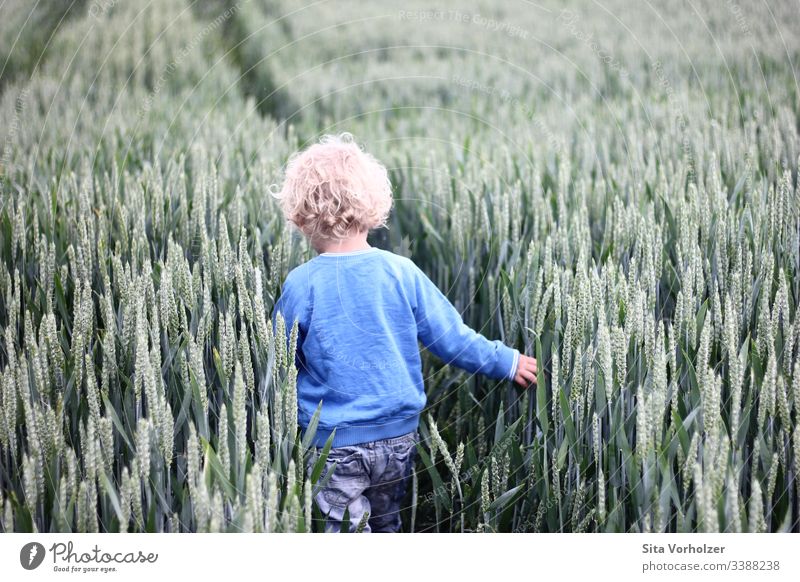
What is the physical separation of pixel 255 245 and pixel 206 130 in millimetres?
1339

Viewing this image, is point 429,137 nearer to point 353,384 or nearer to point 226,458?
point 353,384

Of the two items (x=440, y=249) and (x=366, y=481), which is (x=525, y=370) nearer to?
(x=366, y=481)

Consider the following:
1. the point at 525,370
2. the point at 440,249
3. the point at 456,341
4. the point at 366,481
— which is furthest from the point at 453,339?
the point at 440,249

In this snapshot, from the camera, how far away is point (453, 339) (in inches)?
75.0

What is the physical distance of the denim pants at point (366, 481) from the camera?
6.11 feet

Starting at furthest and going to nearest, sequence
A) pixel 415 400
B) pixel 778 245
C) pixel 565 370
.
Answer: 1. pixel 778 245
2. pixel 415 400
3. pixel 565 370

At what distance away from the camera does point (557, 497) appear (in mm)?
1705

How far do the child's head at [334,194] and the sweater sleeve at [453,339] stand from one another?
21 cm

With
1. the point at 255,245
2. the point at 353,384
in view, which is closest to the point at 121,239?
the point at 255,245

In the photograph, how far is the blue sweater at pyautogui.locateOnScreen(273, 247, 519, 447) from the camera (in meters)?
1.87

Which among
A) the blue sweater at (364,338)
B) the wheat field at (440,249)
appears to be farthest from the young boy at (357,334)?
the wheat field at (440,249)

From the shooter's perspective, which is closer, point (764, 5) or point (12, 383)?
point (12, 383)

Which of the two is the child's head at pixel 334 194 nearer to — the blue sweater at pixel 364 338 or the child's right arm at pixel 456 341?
the blue sweater at pixel 364 338

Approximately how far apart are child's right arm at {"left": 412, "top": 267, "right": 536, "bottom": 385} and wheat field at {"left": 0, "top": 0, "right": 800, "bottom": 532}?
0.09 metres
